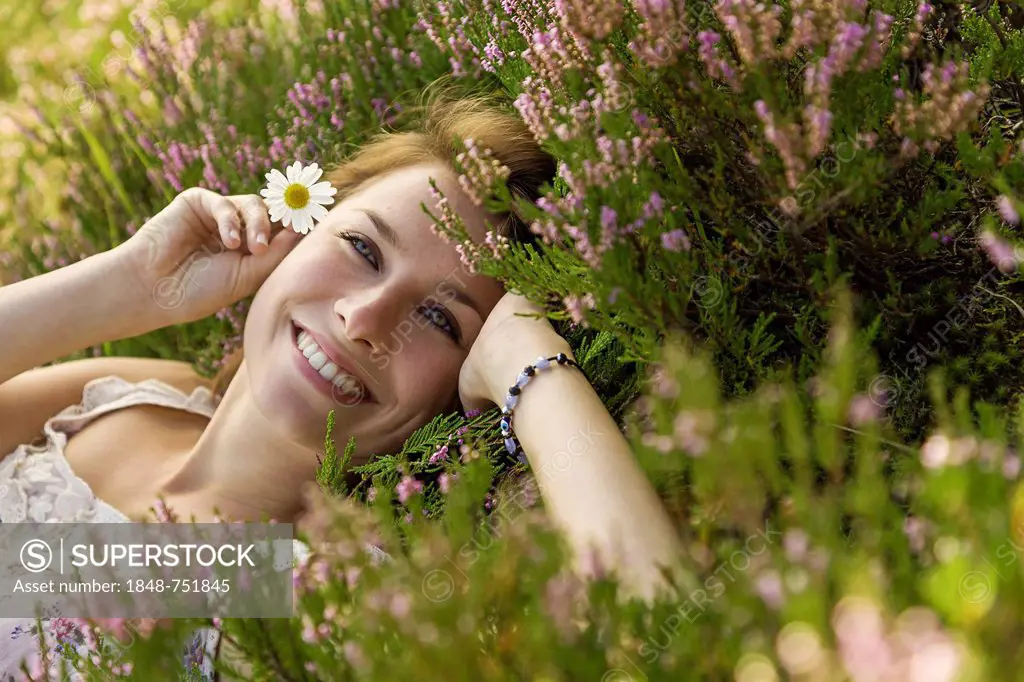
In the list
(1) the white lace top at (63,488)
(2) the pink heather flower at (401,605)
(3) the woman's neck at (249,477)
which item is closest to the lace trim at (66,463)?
(1) the white lace top at (63,488)

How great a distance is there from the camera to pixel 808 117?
145cm

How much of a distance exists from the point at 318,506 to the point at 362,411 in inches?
50.2

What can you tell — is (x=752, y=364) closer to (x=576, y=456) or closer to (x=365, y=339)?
(x=576, y=456)

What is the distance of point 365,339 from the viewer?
2312mm

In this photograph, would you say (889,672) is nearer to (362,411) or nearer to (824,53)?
(824,53)

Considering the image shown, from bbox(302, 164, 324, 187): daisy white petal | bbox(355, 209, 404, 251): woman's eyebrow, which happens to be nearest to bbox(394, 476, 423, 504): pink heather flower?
bbox(355, 209, 404, 251): woman's eyebrow

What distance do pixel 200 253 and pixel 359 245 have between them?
1.99ft

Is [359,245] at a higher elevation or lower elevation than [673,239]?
lower

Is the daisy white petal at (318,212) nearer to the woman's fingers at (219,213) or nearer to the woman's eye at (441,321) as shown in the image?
the woman's fingers at (219,213)

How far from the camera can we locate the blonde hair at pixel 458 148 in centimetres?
276

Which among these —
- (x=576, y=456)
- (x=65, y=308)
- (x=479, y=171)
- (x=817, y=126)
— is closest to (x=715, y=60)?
(x=817, y=126)

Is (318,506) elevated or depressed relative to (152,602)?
elevated

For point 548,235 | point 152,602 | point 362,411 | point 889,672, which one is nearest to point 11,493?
point 362,411

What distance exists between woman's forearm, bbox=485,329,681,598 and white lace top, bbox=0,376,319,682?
1.91 ft
